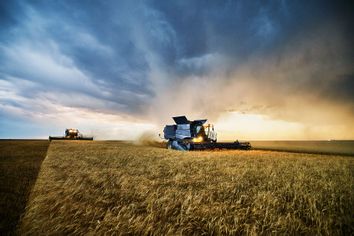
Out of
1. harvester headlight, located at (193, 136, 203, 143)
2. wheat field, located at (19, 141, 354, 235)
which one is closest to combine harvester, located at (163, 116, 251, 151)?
harvester headlight, located at (193, 136, 203, 143)

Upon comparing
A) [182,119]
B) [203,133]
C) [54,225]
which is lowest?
[54,225]

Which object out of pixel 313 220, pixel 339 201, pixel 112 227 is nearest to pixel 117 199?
pixel 112 227

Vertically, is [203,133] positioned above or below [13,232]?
above

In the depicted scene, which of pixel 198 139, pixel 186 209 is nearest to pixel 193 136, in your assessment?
pixel 198 139

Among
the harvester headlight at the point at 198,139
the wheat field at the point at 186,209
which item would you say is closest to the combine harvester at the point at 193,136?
the harvester headlight at the point at 198,139

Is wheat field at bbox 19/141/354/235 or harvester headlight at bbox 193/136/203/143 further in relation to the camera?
harvester headlight at bbox 193/136/203/143

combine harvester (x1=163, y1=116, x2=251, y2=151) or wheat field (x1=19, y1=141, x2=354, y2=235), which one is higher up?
combine harvester (x1=163, y1=116, x2=251, y2=151)

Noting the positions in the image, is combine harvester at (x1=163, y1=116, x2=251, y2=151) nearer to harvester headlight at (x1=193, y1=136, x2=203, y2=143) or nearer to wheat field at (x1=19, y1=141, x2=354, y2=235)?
harvester headlight at (x1=193, y1=136, x2=203, y2=143)

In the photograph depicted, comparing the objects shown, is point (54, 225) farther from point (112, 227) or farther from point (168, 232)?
point (168, 232)

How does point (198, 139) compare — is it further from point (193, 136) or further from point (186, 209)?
point (186, 209)

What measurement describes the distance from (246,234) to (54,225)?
387 cm

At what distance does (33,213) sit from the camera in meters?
A: 4.14

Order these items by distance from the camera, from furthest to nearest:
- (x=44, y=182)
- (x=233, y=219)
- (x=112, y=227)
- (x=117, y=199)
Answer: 1. (x=44, y=182)
2. (x=117, y=199)
3. (x=233, y=219)
4. (x=112, y=227)

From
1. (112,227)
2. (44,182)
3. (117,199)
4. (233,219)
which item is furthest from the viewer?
(44,182)
